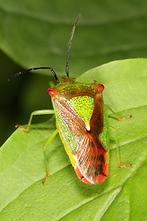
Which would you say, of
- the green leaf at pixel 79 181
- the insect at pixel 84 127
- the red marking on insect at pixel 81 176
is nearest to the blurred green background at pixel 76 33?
the insect at pixel 84 127

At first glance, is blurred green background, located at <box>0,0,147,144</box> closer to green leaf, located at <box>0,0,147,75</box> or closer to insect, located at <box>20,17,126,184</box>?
green leaf, located at <box>0,0,147,75</box>

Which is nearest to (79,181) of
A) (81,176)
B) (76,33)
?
(81,176)

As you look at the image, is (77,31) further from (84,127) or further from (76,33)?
(84,127)

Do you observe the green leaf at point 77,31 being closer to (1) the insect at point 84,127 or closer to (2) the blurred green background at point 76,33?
(2) the blurred green background at point 76,33

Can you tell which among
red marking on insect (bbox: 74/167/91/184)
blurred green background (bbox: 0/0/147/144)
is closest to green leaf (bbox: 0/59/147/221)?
red marking on insect (bbox: 74/167/91/184)

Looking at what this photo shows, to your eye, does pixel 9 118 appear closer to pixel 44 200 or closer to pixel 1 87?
pixel 1 87
